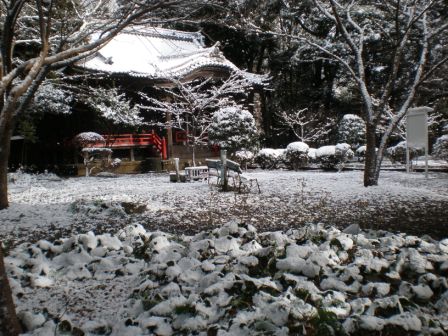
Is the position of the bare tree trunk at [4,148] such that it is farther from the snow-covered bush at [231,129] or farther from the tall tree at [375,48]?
the snow-covered bush at [231,129]

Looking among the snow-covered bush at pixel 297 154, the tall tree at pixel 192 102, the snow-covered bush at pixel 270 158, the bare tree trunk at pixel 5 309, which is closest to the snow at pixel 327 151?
the snow-covered bush at pixel 297 154

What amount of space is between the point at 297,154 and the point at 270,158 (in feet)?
5.65

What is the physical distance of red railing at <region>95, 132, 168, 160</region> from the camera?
1783 centimetres

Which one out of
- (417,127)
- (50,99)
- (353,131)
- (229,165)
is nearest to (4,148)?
(229,165)

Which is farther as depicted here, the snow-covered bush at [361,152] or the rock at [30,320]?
the snow-covered bush at [361,152]

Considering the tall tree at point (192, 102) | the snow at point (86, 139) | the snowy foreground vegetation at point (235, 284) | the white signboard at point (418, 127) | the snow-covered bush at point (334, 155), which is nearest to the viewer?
the snowy foreground vegetation at point (235, 284)

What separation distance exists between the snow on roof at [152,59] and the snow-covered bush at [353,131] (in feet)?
26.0

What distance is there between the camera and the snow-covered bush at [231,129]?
17438mm

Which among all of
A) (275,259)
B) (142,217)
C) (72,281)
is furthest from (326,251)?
(142,217)

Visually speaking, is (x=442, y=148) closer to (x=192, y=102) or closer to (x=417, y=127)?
(x=417, y=127)

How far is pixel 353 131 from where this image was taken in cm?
2239

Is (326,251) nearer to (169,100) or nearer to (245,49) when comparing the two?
(169,100)

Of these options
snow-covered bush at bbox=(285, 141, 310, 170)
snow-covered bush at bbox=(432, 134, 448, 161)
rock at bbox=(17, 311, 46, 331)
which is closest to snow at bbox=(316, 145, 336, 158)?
snow-covered bush at bbox=(285, 141, 310, 170)

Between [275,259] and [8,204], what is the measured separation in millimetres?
6565
